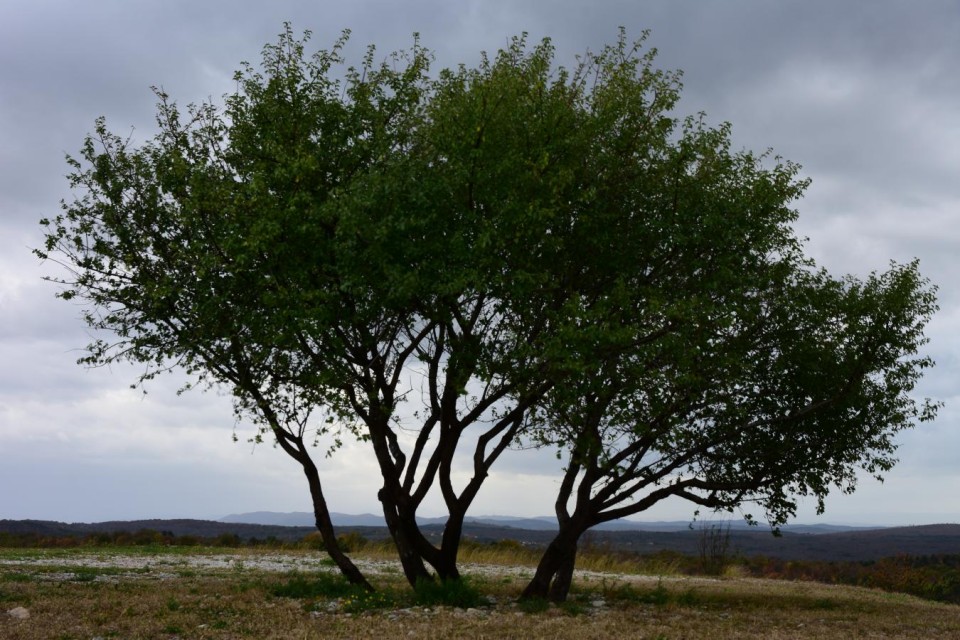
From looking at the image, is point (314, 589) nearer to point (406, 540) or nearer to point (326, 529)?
point (326, 529)

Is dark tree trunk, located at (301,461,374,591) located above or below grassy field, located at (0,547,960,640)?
above

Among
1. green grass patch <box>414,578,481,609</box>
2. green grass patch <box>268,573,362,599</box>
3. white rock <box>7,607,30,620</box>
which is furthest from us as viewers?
green grass patch <box>268,573,362,599</box>

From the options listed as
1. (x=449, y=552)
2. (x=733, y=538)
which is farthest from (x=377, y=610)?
(x=733, y=538)

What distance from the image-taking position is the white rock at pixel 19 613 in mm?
16595

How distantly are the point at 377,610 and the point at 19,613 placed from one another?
261 inches

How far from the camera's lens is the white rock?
16595 millimetres

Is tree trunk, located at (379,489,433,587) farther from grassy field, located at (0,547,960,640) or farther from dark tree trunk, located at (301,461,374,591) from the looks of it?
dark tree trunk, located at (301,461,374,591)

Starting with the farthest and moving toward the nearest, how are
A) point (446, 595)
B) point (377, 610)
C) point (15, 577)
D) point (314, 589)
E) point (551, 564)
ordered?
point (15, 577), point (551, 564), point (314, 589), point (446, 595), point (377, 610)

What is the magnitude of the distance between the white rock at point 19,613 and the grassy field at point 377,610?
0.22 meters

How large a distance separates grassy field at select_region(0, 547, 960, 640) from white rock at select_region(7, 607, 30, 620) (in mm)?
224

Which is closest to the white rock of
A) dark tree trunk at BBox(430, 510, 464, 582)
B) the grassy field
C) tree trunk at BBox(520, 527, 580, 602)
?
the grassy field

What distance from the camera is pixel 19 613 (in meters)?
16.8

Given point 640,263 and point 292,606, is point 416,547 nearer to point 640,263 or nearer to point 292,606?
point 292,606

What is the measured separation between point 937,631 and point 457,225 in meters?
13.1
